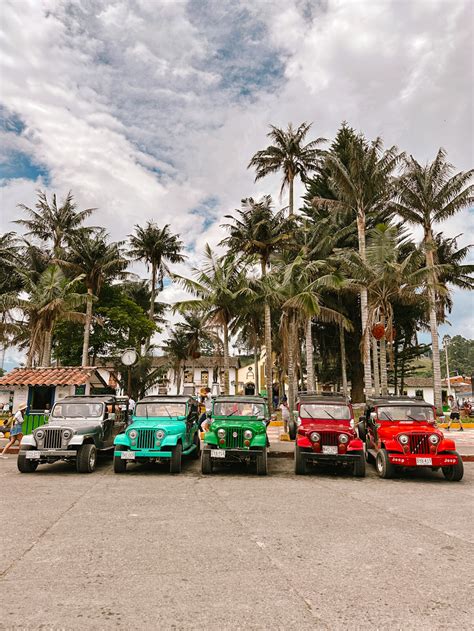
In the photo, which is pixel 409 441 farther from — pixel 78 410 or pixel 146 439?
pixel 78 410

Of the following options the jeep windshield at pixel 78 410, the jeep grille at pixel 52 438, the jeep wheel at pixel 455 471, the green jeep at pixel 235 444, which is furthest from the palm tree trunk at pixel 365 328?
the jeep grille at pixel 52 438

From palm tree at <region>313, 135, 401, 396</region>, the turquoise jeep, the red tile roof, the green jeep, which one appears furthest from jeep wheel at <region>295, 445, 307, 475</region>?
palm tree at <region>313, 135, 401, 396</region>

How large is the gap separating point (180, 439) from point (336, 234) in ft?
81.3

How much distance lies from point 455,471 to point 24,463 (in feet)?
33.5

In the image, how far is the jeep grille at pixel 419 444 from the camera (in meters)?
10.5

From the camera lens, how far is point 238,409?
40.5ft

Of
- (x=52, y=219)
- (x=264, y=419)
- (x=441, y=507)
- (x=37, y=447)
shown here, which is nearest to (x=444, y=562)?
(x=441, y=507)

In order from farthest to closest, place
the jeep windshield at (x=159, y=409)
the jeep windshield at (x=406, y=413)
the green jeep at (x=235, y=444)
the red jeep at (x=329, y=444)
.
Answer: the jeep windshield at (x=159, y=409), the jeep windshield at (x=406, y=413), the green jeep at (x=235, y=444), the red jeep at (x=329, y=444)

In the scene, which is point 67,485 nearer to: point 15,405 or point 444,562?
point 444,562

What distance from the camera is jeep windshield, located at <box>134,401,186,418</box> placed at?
12477 mm

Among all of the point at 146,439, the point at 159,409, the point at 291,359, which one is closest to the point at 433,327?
the point at 291,359

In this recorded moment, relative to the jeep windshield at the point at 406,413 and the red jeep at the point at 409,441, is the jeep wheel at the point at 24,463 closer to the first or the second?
the red jeep at the point at 409,441

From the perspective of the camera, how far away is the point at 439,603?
3.88 meters

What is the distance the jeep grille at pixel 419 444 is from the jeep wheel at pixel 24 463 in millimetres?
9062
